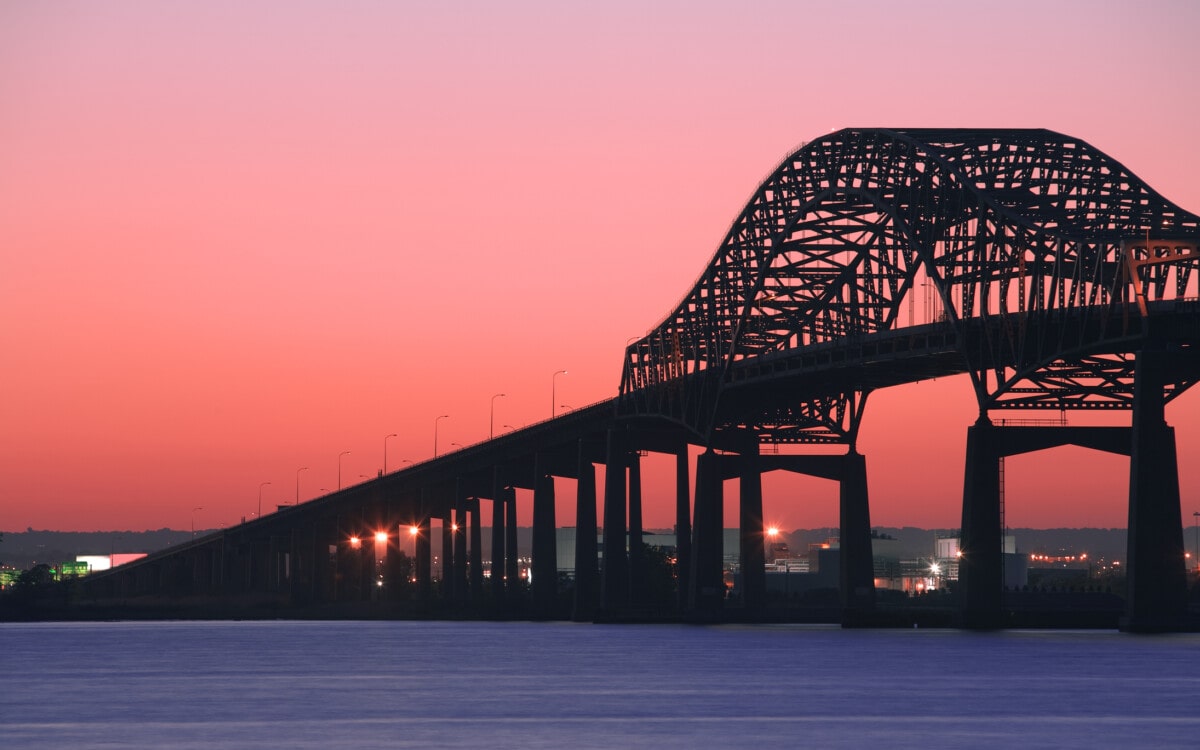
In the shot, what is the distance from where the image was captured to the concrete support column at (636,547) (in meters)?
157

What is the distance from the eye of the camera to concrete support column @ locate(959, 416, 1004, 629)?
101 m

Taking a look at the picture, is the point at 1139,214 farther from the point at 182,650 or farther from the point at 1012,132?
the point at 182,650

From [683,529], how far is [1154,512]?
69.3m

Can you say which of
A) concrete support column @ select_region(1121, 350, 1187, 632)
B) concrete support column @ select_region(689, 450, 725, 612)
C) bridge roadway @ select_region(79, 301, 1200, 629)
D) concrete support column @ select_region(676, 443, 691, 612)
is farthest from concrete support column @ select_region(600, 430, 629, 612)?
concrete support column @ select_region(1121, 350, 1187, 632)

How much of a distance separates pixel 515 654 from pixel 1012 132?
4241 cm

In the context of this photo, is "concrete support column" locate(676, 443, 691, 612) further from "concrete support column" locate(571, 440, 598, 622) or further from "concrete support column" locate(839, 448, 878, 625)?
"concrete support column" locate(839, 448, 878, 625)

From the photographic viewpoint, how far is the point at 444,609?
190 m

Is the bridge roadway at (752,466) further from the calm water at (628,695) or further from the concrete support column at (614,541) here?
the calm water at (628,695)

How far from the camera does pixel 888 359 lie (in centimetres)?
11638

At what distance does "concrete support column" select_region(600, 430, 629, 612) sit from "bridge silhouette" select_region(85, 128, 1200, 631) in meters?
0.20

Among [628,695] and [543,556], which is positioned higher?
[543,556]

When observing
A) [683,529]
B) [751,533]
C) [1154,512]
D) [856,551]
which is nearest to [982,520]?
[1154,512]

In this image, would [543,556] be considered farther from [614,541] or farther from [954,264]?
[954,264]

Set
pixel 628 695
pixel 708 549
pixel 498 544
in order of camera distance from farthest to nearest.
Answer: pixel 498 544, pixel 708 549, pixel 628 695
